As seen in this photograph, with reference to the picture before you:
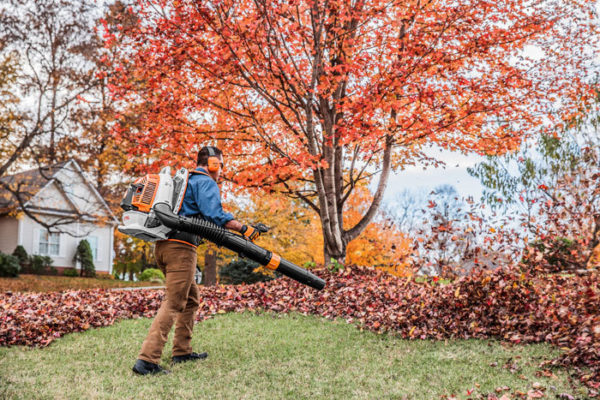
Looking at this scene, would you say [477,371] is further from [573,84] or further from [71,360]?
[573,84]

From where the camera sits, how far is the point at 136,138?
11.2 meters

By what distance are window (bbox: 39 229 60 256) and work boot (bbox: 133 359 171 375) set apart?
22881 mm

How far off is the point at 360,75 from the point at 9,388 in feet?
26.8

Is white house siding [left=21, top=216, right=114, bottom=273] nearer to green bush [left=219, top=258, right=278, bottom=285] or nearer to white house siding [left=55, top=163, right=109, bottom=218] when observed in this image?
white house siding [left=55, top=163, right=109, bottom=218]

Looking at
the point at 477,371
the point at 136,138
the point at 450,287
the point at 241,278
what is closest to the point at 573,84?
the point at 450,287

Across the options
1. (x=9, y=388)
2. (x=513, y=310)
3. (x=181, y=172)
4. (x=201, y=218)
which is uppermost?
(x=181, y=172)

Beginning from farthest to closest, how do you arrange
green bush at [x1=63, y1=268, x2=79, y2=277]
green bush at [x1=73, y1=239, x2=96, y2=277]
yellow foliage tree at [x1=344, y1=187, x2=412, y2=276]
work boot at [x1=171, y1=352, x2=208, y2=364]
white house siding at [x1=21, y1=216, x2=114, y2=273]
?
green bush at [x1=73, y1=239, x2=96, y2=277] < green bush at [x1=63, y1=268, x2=79, y2=277] < white house siding at [x1=21, y1=216, x2=114, y2=273] < yellow foliage tree at [x1=344, y1=187, x2=412, y2=276] < work boot at [x1=171, y1=352, x2=208, y2=364]

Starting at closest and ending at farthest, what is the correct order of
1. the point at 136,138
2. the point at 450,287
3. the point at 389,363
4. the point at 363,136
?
the point at 389,363
the point at 450,287
the point at 363,136
the point at 136,138

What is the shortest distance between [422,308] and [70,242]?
24.4 m

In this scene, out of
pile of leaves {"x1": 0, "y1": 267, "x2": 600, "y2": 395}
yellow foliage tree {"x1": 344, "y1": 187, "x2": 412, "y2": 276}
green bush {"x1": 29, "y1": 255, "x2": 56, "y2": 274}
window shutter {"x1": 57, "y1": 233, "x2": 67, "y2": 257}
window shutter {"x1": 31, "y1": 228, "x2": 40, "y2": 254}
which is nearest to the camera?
pile of leaves {"x1": 0, "y1": 267, "x2": 600, "y2": 395}

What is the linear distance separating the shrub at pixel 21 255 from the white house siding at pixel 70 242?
1253 mm

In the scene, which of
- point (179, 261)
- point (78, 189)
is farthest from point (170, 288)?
point (78, 189)

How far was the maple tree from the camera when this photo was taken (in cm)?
958

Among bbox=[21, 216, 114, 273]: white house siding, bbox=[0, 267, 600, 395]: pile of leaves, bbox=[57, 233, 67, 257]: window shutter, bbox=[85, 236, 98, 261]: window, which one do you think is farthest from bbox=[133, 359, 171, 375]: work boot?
bbox=[85, 236, 98, 261]: window
